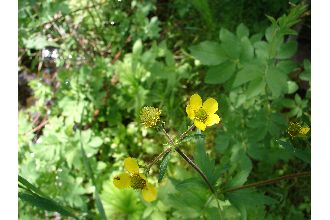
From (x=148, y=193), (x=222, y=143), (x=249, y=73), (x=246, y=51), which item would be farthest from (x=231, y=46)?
(x=148, y=193)

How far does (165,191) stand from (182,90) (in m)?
0.72

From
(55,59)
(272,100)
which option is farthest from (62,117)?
(272,100)

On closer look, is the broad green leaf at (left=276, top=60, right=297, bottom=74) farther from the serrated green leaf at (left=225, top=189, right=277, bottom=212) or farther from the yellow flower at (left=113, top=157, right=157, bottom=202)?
the yellow flower at (left=113, top=157, right=157, bottom=202)

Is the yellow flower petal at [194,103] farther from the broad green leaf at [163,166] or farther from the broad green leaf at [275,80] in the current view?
the broad green leaf at [275,80]

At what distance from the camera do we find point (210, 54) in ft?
5.33

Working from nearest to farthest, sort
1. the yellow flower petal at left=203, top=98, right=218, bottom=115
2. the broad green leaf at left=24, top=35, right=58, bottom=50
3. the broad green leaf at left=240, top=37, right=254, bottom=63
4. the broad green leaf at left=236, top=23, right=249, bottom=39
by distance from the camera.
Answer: the yellow flower petal at left=203, top=98, right=218, bottom=115 < the broad green leaf at left=240, top=37, right=254, bottom=63 < the broad green leaf at left=236, top=23, right=249, bottom=39 < the broad green leaf at left=24, top=35, right=58, bottom=50

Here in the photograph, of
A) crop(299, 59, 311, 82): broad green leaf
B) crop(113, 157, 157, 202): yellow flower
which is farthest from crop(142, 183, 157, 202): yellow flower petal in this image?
crop(299, 59, 311, 82): broad green leaf

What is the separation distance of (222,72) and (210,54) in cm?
9

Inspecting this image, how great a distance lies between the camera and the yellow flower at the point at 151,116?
0.96 m

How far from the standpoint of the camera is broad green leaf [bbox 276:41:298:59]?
1540 millimetres

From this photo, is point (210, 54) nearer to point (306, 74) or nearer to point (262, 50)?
point (262, 50)

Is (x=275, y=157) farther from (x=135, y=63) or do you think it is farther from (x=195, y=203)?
(x=135, y=63)

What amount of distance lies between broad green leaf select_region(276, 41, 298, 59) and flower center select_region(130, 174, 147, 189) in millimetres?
840
